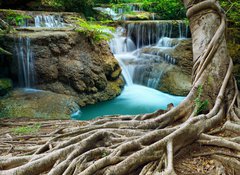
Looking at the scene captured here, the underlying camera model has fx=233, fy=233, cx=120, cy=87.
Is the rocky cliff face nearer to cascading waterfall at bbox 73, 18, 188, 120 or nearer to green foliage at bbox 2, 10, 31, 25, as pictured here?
cascading waterfall at bbox 73, 18, 188, 120

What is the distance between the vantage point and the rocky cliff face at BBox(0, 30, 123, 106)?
8.54 m

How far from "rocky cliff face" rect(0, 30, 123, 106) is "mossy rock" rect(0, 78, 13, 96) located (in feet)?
1.76

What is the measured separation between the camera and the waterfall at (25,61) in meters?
8.42

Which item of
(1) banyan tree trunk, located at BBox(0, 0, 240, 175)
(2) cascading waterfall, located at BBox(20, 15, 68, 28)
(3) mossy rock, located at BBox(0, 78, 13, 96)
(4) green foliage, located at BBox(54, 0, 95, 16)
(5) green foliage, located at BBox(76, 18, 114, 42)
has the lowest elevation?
(3) mossy rock, located at BBox(0, 78, 13, 96)

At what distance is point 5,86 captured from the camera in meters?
7.92

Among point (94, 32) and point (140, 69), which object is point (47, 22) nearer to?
point (94, 32)

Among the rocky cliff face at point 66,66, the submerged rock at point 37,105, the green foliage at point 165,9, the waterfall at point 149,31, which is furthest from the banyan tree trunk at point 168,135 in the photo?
the green foliage at point 165,9

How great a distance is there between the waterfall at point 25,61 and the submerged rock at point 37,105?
47 cm

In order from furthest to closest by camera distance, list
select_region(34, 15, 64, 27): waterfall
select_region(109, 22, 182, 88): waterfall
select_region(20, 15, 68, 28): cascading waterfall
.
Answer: select_region(109, 22, 182, 88): waterfall
select_region(34, 15, 64, 27): waterfall
select_region(20, 15, 68, 28): cascading waterfall

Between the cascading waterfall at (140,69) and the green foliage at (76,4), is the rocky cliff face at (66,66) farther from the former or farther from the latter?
the green foliage at (76,4)

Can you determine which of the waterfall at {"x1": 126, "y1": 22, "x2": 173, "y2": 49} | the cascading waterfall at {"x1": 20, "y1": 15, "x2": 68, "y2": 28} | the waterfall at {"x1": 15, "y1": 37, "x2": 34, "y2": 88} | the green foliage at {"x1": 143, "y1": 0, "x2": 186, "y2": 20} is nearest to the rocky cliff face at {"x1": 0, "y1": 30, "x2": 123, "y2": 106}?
the waterfall at {"x1": 15, "y1": 37, "x2": 34, "y2": 88}

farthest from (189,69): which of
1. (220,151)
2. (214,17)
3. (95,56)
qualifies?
(220,151)

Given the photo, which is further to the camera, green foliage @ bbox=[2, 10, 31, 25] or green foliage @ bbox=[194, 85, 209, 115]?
green foliage @ bbox=[2, 10, 31, 25]

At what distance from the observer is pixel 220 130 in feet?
10.0
